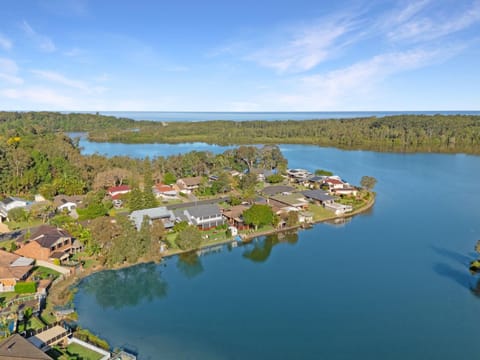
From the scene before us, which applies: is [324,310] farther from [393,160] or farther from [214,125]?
[214,125]

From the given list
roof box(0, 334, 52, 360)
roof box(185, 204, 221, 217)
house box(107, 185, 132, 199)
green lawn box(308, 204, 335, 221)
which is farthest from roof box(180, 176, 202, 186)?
roof box(0, 334, 52, 360)

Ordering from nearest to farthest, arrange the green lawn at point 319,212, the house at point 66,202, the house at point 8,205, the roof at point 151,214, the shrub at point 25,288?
the shrub at point 25,288
the roof at point 151,214
the house at point 8,205
the green lawn at point 319,212
the house at point 66,202

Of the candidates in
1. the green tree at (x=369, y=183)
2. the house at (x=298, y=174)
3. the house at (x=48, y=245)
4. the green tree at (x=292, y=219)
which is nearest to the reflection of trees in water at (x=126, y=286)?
the house at (x=48, y=245)

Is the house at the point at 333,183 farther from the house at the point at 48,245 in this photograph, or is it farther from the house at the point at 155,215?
the house at the point at 48,245

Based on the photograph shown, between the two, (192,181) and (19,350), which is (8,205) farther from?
(19,350)

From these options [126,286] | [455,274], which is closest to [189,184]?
[126,286]

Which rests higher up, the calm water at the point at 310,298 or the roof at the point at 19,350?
the roof at the point at 19,350

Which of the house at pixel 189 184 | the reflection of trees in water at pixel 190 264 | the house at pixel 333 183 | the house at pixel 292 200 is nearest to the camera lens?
the reflection of trees in water at pixel 190 264

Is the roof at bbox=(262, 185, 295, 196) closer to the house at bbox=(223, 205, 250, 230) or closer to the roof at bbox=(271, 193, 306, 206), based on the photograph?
the roof at bbox=(271, 193, 306, 206)
